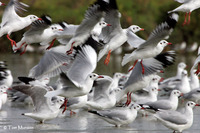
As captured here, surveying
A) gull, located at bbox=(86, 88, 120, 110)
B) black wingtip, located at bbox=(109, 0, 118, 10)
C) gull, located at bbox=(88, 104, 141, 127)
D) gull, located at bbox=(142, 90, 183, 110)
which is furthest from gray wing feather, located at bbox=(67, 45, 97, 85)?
gull, located at bbox=(142, 90, 183, 110)

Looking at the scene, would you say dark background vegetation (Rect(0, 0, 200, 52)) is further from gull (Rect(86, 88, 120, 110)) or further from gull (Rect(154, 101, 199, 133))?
gull (Rect(154, 101, 199, 133))

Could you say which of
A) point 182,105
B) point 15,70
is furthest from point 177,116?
point 15,70

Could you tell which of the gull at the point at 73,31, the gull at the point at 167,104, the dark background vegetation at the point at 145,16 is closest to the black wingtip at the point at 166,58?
the gull at the point at 167,104

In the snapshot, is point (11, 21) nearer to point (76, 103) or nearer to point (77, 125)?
point (76, 103)

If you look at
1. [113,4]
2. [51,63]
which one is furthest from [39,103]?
[113,4]

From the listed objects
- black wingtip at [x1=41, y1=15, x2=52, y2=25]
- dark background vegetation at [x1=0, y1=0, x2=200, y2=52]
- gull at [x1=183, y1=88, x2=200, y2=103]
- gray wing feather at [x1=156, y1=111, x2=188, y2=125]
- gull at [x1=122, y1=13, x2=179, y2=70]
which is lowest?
gray wing feather at [x1=156, y1=111, x2=188, y2=125]

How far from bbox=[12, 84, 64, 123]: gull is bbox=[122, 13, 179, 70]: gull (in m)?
1.81

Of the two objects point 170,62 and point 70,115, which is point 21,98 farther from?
point 170,62

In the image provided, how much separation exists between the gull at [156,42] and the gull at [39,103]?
1.81 meters

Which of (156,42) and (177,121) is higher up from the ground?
(156,42)

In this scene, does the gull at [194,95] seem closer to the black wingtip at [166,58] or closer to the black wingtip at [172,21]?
the black wingtip at [166,58]

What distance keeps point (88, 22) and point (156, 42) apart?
1.33m

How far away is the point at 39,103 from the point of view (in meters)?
9.14

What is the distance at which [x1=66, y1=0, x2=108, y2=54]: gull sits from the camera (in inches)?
372
